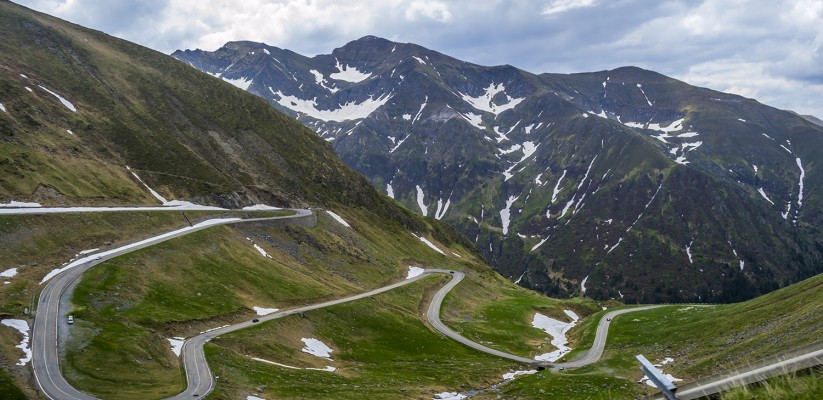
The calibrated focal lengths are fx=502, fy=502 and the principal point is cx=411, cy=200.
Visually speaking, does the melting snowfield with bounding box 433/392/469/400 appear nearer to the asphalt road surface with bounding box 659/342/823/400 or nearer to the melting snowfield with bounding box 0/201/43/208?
the asphalt road surface with bounding box 659/342/823/400

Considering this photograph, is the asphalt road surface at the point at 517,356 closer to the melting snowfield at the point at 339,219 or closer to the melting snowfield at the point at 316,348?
the melting snowfield at the point at 316,348

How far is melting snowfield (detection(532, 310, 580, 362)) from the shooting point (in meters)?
90.7

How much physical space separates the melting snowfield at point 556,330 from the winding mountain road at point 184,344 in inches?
207

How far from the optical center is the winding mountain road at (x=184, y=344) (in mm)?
43812

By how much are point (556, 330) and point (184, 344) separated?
285 ft

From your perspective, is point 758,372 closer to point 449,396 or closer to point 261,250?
point 449,396

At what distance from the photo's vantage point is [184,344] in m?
60.6

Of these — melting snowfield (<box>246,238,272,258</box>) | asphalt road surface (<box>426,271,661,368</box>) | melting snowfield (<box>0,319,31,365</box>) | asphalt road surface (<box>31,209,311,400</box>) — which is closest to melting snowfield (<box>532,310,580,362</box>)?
asphalt road surface (<box>426,271,661,368</box>)

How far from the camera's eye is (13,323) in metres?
52.4

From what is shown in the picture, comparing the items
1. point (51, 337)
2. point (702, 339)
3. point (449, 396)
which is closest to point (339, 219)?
point (449, 396)

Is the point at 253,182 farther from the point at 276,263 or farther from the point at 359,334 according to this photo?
the point at 359,334

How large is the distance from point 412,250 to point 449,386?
4469 inches

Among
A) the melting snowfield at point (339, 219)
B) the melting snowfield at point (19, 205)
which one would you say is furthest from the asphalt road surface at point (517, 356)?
the melting snowfield at point (19, 205)

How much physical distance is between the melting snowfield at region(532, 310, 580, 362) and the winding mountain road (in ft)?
17.3
